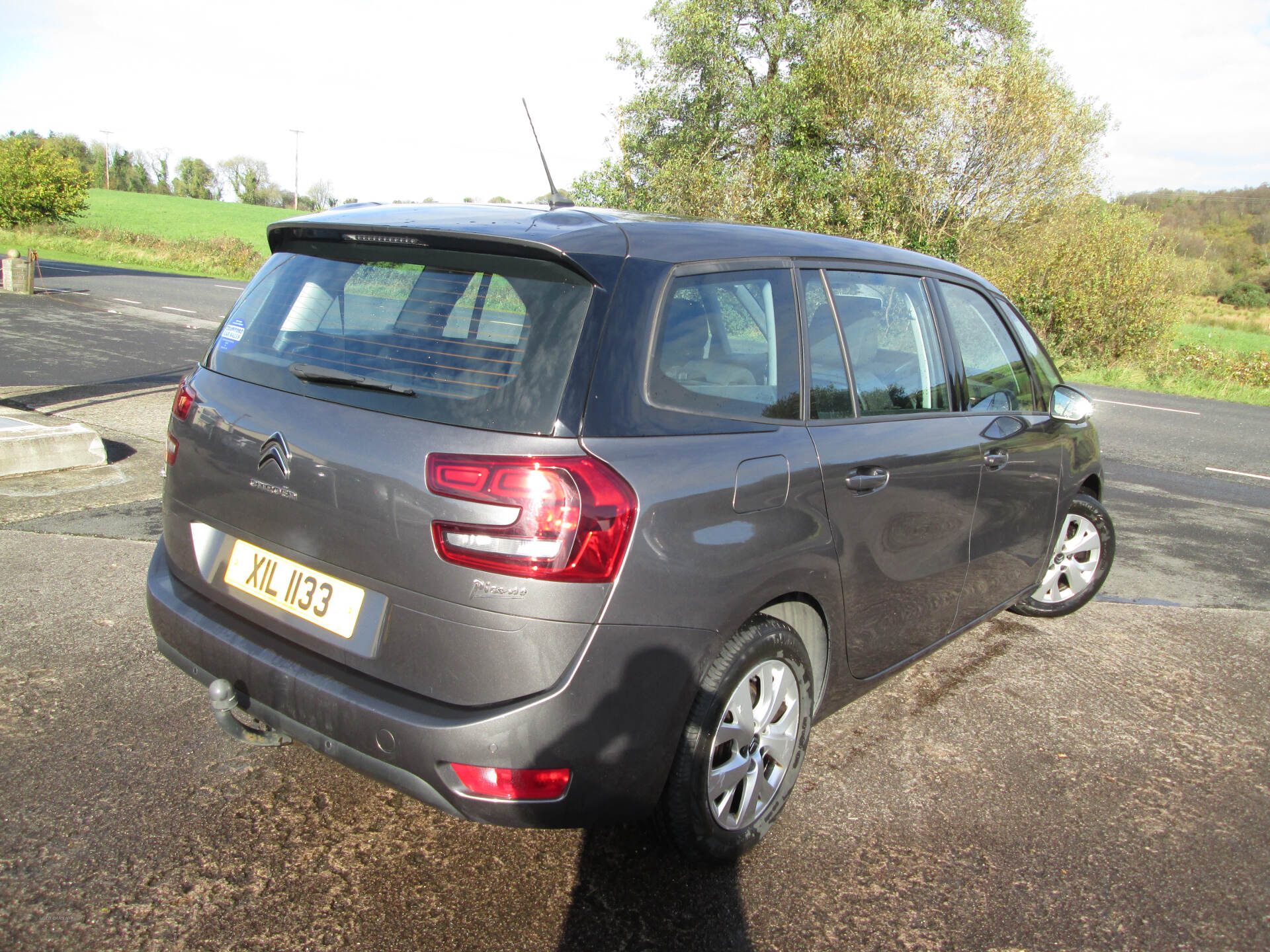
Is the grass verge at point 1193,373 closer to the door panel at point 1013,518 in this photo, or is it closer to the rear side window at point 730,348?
the door panel at point 1013,518

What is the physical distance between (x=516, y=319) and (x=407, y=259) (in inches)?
17.4

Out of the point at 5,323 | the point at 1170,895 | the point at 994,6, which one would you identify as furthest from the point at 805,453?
the point at 994,6

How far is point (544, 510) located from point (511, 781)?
64cm

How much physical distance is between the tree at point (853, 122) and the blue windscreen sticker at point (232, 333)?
66.6 ft

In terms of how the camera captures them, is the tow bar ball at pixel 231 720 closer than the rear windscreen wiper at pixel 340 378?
No

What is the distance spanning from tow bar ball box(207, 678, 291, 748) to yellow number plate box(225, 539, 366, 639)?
10.1 inches

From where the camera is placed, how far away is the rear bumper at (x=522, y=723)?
2.15m

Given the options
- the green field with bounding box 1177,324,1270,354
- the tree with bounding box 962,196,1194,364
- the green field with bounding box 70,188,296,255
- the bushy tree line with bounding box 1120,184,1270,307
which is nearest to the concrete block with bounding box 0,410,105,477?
the tree with bounding box 962,196,1194,364

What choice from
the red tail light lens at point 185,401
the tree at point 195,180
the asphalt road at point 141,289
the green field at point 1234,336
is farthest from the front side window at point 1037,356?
the tree at point 195,180

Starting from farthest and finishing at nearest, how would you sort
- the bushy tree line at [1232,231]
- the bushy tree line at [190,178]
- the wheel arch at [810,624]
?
the bushy tree line at [190,178], the bushy tree line at [1232,231], the wheel arch at [810,624]

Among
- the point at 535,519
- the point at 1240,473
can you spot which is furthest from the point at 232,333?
the point at 1240,473

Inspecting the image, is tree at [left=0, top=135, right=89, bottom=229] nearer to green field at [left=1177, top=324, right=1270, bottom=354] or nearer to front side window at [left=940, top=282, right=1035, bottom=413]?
green field at [left=1177, top=324, right=1270, bottom=354]

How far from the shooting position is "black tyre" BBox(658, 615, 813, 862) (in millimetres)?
2449

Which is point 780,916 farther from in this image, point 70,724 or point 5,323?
point 5,323
